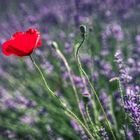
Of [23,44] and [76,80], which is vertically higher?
[76,80]

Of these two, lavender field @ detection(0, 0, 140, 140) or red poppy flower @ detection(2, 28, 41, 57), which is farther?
lavender field @ detection(0, 0, 140, 140)

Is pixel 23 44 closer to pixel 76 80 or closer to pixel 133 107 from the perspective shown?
pixel 133 107

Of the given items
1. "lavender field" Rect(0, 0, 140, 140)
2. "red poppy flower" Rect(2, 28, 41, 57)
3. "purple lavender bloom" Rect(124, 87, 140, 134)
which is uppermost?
"lavender field" Rect(0, 0, 140, 140)

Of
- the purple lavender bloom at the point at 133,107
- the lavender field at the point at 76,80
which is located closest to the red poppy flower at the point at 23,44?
the lavender field at the point at 76,80

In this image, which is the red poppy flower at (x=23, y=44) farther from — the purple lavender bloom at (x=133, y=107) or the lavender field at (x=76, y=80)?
the purple lavender bloom at (x=133, y=107)

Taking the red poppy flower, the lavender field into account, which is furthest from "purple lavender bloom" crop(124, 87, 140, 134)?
the red poppy flower

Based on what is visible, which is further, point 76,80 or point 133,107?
point 76,80

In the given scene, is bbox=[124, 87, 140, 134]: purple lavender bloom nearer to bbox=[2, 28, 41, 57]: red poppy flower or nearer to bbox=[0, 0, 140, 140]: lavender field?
bbox=[0, 0, 140, 140]: lavender field

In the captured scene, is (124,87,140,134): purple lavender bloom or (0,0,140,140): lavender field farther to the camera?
(0,0,140,140): lavender field

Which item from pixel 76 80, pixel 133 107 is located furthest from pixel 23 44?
pixel 76 80

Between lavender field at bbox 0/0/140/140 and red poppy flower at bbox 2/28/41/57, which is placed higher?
lavender field at bbox 0/0/140/140
